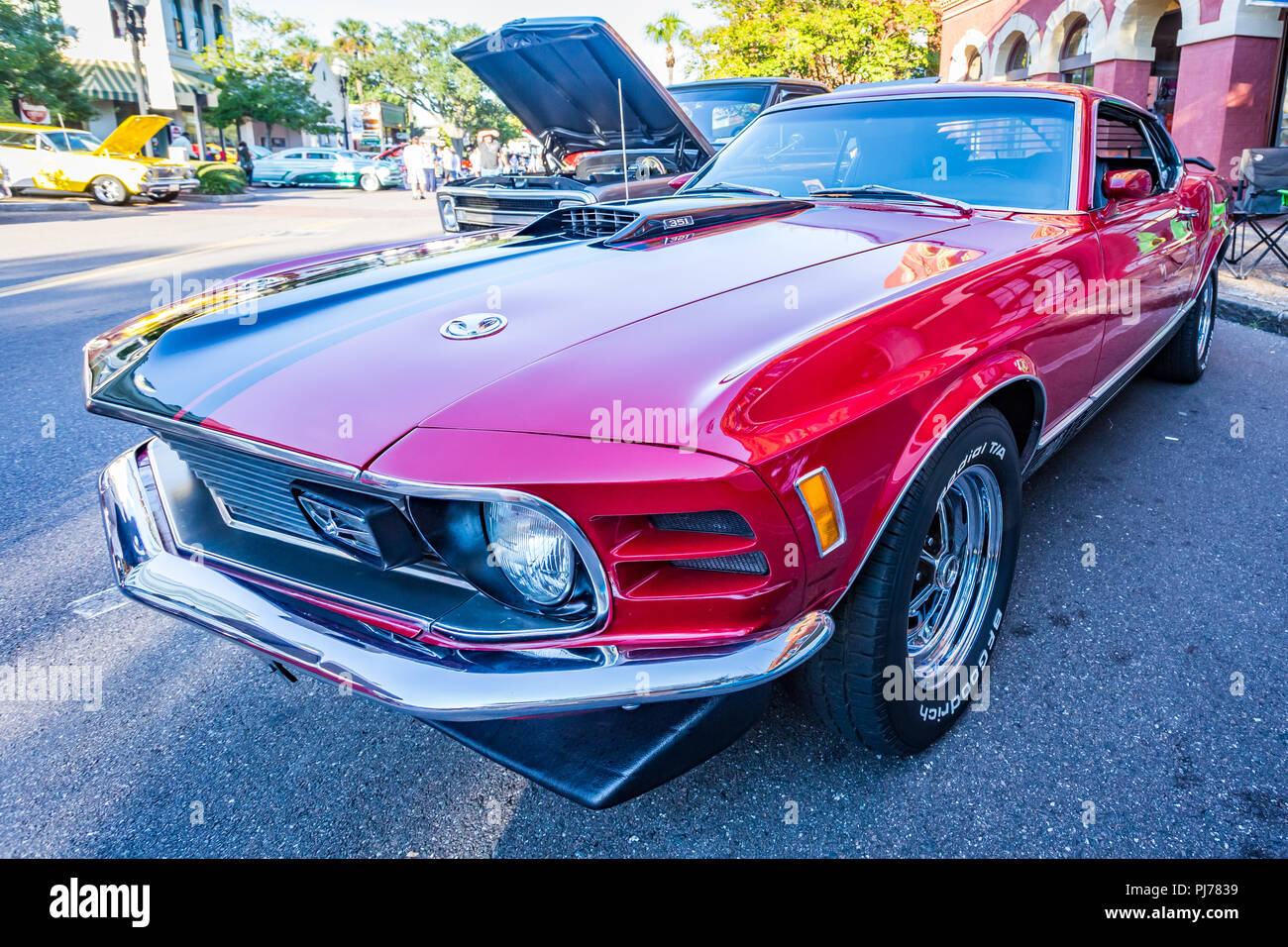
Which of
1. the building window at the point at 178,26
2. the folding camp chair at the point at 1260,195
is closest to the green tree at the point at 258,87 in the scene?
the building window at the point at 178,26

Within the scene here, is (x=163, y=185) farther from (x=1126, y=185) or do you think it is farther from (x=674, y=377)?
(x=674, y=377)

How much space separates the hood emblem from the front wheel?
60.9 feet

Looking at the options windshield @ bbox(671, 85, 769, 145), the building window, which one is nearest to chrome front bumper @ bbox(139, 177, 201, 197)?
windshield @ bbox(671, 85, 769, 145)

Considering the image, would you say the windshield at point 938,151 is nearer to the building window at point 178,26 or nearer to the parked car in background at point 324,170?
the parked car in background at point 324,170

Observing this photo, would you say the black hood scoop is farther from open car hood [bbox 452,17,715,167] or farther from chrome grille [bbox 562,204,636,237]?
open car hood [bbox 452,17,715,167]

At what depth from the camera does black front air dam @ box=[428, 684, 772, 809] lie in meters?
1.31

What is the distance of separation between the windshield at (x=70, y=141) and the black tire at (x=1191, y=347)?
19.5m

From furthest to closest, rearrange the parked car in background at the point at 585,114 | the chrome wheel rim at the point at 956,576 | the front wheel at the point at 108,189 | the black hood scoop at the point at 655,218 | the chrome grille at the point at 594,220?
1. the front wheel at the point at 108,189
2. the parked car in background at the point at 585,114
3. the chrome grille at the point at 594,220
4. the black hood scoop at the point at 655,218
5. the chrome wheel rim at the point at 956,576

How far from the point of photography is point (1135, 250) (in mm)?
2828

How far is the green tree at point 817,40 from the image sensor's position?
17.2m

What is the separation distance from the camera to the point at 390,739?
6.48ft
